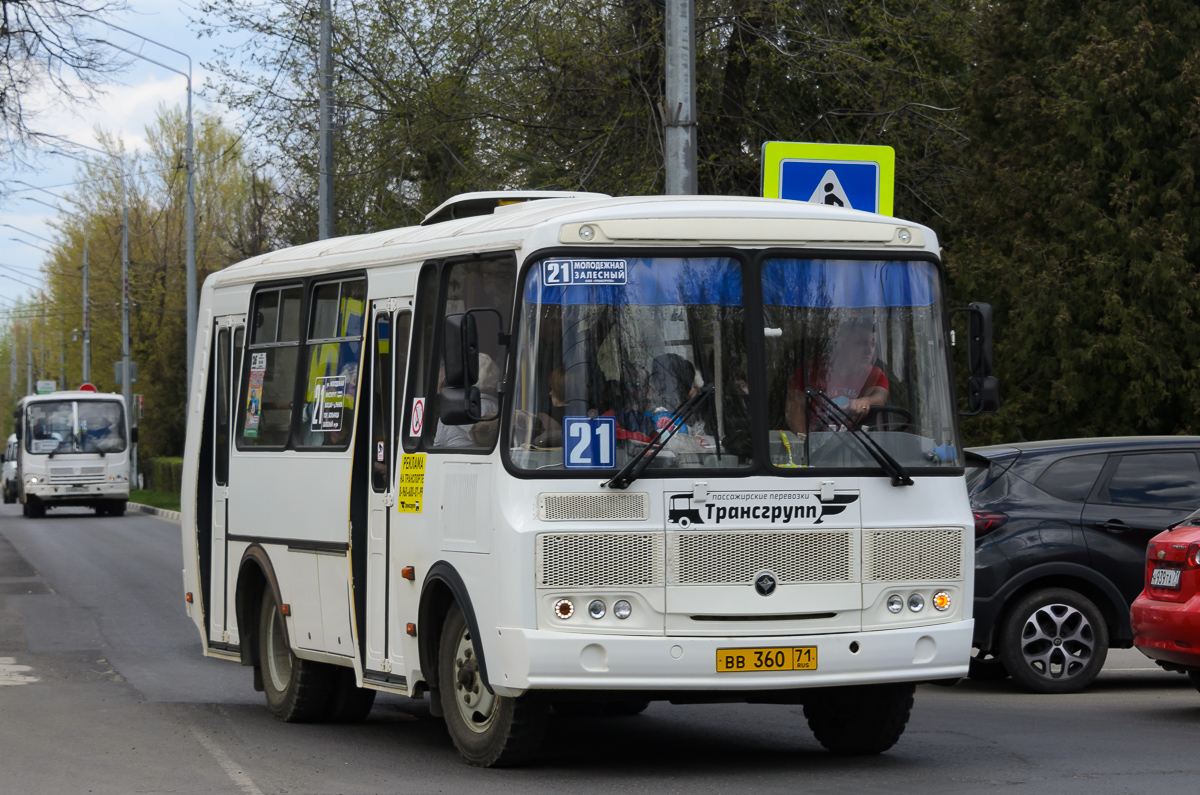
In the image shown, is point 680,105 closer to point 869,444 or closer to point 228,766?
point 869,444

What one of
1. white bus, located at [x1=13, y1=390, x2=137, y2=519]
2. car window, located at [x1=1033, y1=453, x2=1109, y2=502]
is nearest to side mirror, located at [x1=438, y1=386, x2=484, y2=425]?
car window, located at [x1=1033, y1=453, x2=1109, y2=502]

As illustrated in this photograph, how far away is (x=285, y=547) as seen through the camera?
10992 mm

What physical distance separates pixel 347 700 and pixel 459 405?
3.52 m

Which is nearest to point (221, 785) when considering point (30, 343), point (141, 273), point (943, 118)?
point (943, 118)

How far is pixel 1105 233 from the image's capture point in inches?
893

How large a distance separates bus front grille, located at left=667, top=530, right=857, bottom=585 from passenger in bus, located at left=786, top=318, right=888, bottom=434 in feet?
1.74

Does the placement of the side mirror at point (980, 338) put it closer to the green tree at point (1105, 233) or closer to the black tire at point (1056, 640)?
the black tire at point (1056, 640)

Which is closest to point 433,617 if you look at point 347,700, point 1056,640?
Result: point 347,700

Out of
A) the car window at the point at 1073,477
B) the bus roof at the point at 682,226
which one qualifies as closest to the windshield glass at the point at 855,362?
the bus roof at the point at 682,226

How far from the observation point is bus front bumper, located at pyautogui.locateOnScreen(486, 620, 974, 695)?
26.1 feet

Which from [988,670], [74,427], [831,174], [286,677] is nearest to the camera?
[286,677]

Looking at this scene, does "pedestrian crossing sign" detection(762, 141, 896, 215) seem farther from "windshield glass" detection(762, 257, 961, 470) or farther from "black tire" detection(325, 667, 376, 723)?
"black tire" detection(325, 667, 376, 723)

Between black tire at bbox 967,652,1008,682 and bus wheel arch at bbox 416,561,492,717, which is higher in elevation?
bus wheel arch at bbox 416,561,492,717

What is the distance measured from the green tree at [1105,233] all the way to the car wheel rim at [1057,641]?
1089 centimetres
